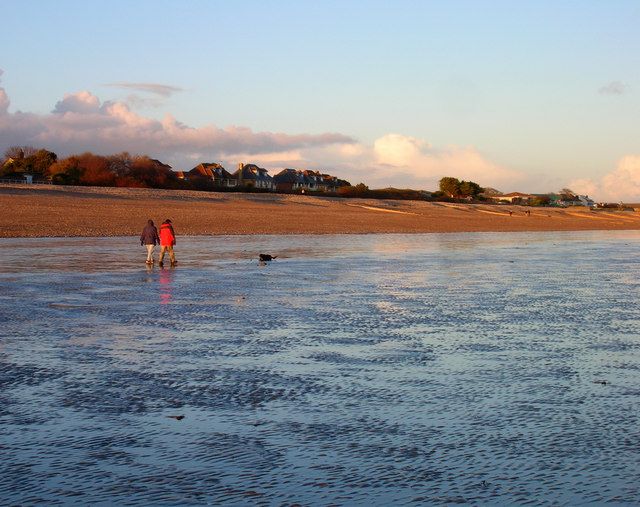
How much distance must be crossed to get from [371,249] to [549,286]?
1698cm

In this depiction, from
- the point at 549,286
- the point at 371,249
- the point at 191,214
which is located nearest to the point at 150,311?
the point at 549,286

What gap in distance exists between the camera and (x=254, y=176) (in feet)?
513

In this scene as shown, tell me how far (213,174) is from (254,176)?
10.5m

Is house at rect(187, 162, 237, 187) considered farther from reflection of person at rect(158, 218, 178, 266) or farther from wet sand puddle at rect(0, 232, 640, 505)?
wet sand puddle at rect(0, 232, 640, 505)

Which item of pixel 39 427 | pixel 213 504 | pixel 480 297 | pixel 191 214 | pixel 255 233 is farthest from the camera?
pixel 191 214

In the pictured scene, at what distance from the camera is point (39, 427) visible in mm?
7473

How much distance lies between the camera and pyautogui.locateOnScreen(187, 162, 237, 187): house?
14662 cm

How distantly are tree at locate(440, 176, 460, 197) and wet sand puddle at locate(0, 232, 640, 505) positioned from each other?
146907 mm

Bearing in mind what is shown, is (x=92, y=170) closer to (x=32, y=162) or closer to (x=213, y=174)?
(x=32, y=162)

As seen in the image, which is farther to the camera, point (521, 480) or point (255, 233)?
point (255, 233)

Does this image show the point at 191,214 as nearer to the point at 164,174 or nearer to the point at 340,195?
the point at 164,174

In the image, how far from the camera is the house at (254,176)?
153250 millimetres

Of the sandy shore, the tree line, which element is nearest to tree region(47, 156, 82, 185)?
the tree line

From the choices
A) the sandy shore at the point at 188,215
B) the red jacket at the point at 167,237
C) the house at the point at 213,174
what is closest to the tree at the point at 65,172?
the sandy shore at the point at 188,215
